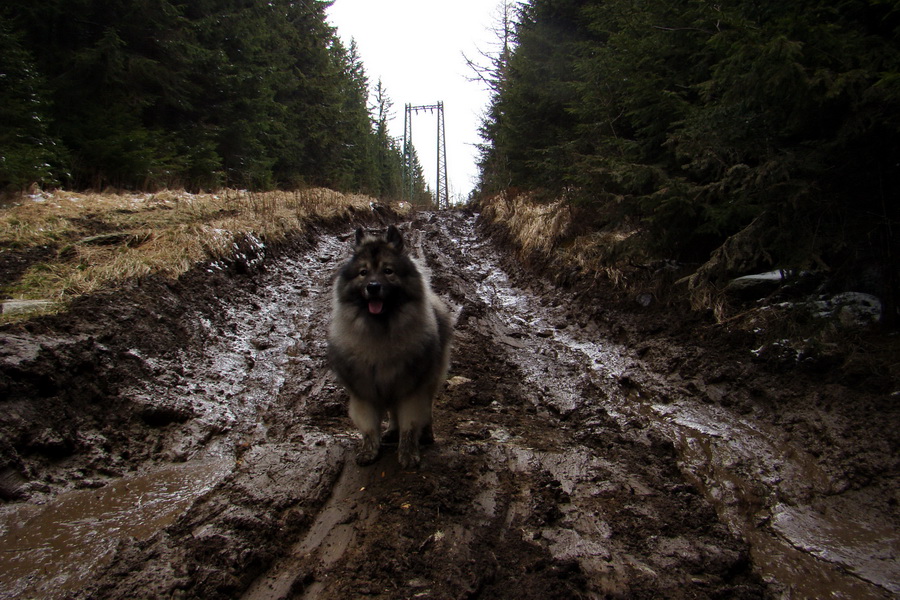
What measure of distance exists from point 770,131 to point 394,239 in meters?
3.35

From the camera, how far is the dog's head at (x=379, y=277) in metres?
3.04

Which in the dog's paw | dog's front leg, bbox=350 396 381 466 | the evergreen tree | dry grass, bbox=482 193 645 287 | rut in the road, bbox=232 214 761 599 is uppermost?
the evergreen tree

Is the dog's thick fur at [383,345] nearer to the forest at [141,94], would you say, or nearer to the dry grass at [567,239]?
the dry grass at [567,239]

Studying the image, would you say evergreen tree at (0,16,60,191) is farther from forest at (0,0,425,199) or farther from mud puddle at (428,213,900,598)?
mud puddle at (428,213,900,598)

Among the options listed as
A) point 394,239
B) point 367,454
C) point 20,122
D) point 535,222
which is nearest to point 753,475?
point 367,454

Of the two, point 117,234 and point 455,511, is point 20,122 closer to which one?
point 117,234

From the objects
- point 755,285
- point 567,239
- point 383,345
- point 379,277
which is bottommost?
point 383,345

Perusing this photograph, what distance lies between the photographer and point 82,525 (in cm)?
231

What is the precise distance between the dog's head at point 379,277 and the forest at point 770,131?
2.90 m

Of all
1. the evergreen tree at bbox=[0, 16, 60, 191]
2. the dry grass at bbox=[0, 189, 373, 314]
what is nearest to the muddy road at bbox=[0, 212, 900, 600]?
the dry grass at bbox=[0, 189, 373, 314]

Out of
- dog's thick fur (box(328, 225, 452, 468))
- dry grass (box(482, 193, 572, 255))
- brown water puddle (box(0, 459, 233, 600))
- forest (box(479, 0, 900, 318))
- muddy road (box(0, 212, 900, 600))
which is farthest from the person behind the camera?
dry grass (box(482, 193, 572, 255))

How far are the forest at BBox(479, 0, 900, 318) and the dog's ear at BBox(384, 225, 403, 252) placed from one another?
2.84m

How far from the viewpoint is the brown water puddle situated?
6.37 ft

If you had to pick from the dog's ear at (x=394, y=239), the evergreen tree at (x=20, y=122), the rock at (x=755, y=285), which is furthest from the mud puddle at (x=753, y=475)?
the evergreen tree at (x=20, y=122)
